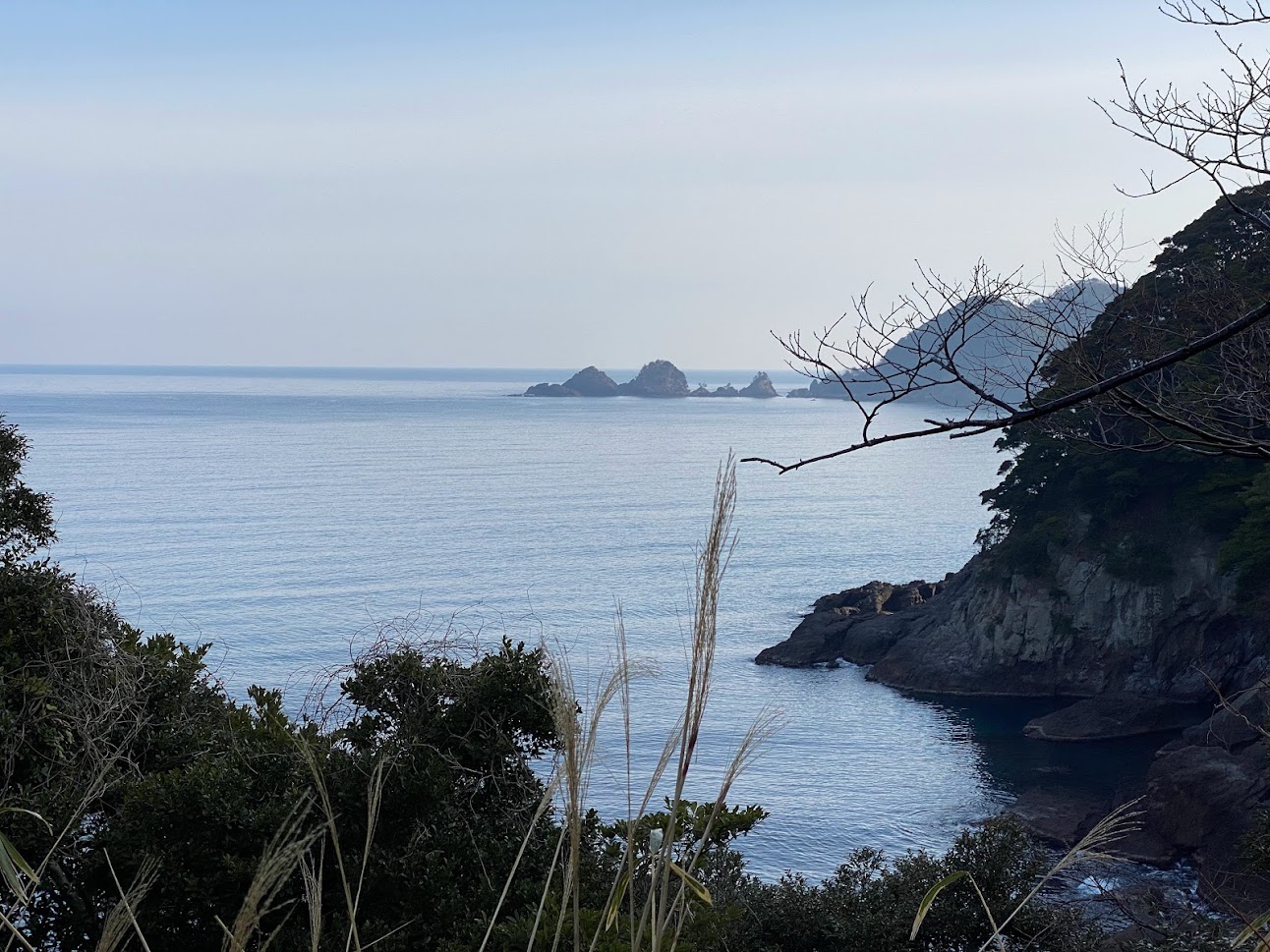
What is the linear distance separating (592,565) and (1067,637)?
22.3 m

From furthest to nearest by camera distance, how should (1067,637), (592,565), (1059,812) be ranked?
(592,565)
(1067,637)
(1059,812)

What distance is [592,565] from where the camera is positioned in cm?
4956

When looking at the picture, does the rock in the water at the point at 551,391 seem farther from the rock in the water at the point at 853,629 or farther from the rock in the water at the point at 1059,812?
the rock in the water at the point at 1059,812

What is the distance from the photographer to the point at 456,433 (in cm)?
11550

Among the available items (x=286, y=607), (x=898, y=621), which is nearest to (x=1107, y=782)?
(x=898, y=621)

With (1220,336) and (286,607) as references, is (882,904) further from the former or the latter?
(286,607)

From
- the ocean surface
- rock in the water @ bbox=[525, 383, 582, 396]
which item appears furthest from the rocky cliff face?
rock in the water @ bbox=[525, 383, 582, 396]

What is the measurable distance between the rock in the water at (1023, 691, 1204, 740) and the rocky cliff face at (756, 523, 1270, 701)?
1.77ft

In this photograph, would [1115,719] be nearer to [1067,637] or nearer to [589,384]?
[1067,637]

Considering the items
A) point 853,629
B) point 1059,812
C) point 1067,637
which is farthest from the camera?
point 853,629

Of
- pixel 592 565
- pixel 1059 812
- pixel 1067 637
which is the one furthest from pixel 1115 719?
pixel 592 565

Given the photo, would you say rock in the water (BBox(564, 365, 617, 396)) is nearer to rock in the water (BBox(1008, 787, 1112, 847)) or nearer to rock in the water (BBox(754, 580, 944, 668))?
rock in the water (BBox(754, 580, 944, 668))

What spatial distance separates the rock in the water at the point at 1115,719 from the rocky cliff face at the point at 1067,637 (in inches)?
21.3

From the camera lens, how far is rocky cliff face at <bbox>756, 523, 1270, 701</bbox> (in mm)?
30172
